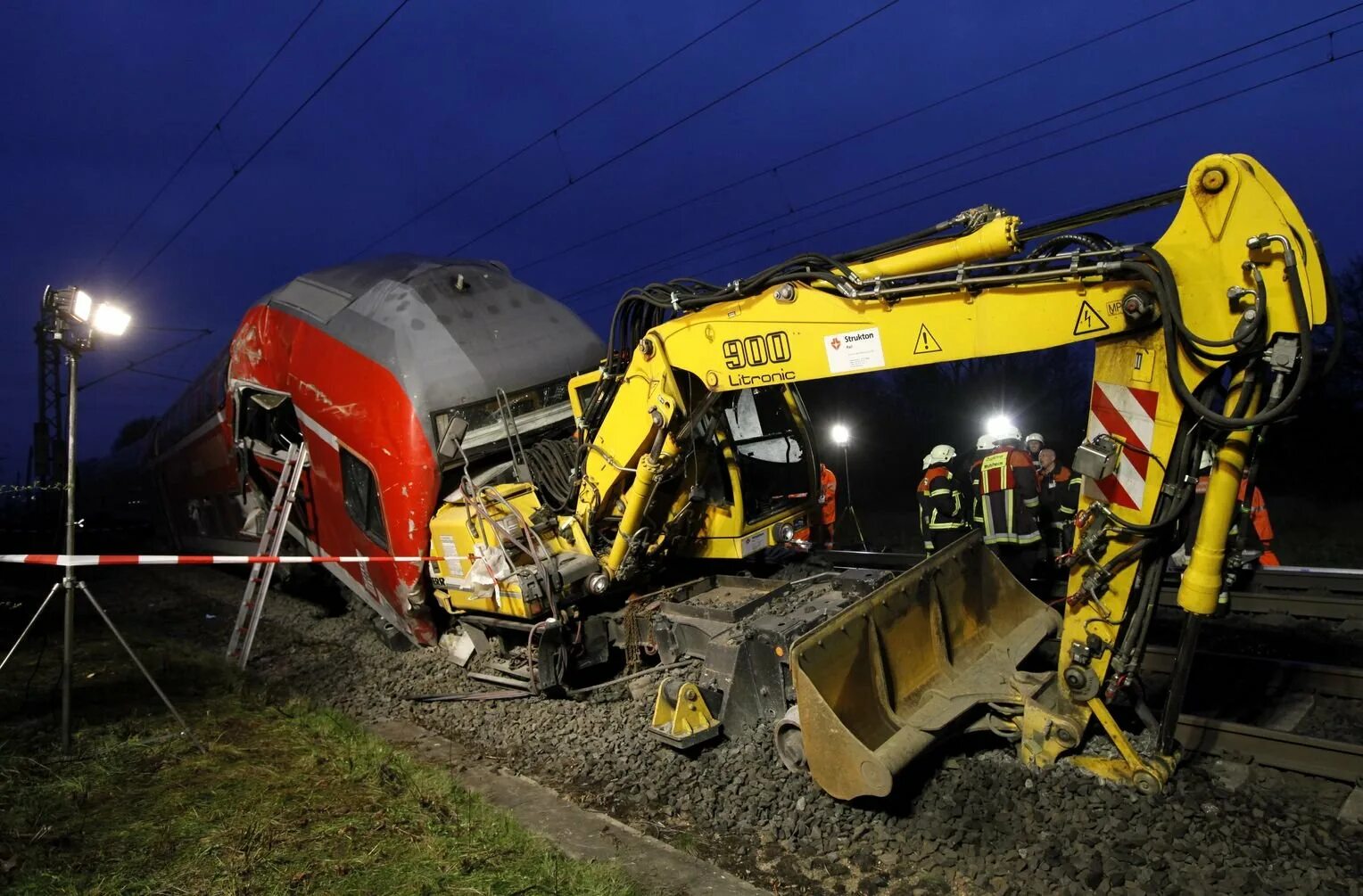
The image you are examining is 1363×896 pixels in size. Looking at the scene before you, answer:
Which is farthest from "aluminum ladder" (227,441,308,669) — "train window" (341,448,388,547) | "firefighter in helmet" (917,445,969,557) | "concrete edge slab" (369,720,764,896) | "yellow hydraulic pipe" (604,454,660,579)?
"firefighter in helmet" (917,445,969,557)

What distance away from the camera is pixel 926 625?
4.49 meters

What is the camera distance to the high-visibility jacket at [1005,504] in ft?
22.0

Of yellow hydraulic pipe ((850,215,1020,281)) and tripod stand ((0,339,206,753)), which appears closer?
yellow hydraulic pipe ((850,215,1020,281))

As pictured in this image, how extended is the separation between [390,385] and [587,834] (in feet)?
12.3

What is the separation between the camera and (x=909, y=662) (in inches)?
170

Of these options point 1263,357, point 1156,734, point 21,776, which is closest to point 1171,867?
point 1156,734

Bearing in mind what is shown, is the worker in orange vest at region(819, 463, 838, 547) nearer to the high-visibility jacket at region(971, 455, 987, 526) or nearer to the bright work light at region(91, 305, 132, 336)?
Result: the high-visibility jacket at region(971, 455, 987, 526)

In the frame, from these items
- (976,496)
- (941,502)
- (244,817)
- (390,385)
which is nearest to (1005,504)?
(941,502)

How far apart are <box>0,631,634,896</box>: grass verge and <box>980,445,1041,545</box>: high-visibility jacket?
465 cm

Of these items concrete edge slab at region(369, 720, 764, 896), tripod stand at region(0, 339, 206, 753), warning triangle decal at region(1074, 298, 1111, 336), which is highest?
warning triangle decal at region(1074, 298, 1111, 336)

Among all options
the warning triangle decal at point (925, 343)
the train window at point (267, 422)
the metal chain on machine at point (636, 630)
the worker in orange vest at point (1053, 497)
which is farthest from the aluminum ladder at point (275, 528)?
the worker in orange vest at point (1053, 497)

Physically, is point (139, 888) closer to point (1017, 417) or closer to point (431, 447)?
point (431, 447)

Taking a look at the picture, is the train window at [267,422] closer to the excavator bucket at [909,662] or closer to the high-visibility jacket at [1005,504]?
the excavator bucket at [909,662]

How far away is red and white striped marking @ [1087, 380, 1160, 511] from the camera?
3.40 meters
